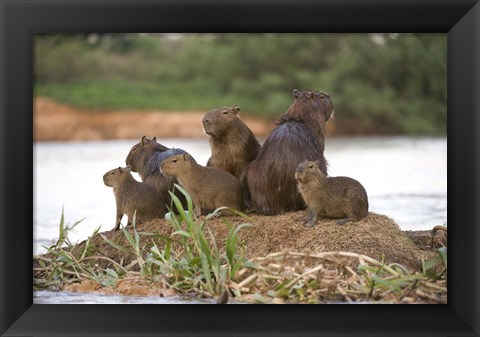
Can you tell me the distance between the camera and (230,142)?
703 cm

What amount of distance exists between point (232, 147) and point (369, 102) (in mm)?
10066

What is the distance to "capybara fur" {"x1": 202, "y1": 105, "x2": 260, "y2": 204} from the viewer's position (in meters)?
6.98

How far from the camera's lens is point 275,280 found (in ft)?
17.8

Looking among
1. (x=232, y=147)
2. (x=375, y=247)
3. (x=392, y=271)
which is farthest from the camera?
(x=232, y=147)

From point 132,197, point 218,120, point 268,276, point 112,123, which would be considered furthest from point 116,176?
point 112,123

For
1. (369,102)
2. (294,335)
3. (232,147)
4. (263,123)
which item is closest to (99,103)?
(263,123)

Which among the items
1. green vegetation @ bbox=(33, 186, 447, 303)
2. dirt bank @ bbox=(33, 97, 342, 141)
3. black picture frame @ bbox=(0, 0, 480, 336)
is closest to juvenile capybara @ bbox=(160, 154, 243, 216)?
green vegetation @ bbox=(33, 186, 447, 303)

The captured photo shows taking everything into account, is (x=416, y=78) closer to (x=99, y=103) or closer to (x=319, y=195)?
(x=99, y=103)

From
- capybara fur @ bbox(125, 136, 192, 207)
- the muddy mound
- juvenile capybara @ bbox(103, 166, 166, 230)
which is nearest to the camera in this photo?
the muddy mound

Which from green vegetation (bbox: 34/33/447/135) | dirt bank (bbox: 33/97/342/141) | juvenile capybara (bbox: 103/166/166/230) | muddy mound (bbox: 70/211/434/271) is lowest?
muddy mound (bbox: 70/211/434/271)

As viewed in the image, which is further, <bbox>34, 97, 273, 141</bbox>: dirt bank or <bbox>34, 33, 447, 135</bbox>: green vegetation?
<bbox>34, 33, 447, 135</bbox>: green vegetation

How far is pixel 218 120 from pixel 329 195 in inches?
46.5

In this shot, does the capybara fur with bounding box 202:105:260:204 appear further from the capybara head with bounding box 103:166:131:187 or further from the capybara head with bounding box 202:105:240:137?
the capybara head with bounding box 103:166:131:187

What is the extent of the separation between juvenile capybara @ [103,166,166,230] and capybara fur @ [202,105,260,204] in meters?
0.59
